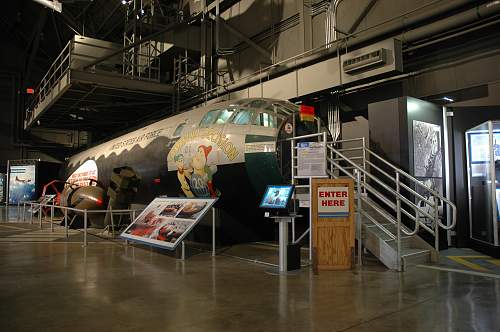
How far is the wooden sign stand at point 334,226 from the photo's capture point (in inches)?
309

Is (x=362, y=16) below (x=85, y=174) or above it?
above

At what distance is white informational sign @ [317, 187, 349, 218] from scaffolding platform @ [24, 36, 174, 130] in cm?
1284

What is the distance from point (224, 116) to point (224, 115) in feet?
0.12

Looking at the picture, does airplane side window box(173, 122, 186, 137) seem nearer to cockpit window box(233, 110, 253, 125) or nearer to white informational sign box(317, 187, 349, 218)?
cockpit window box(233, 110, 253, 125)

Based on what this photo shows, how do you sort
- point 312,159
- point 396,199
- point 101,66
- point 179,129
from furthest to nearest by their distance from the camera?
point 101,66
point 179,129
point 396,199
point 312,159

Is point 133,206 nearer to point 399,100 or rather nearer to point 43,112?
point 399,100

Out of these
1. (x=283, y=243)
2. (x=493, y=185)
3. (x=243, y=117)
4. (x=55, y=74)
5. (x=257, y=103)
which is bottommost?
(x=283, y=243)

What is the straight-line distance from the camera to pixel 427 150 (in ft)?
34.6

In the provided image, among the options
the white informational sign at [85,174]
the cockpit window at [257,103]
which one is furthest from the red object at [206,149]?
the white informational sign at [85,174]

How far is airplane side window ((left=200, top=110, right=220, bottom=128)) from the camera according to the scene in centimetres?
1096

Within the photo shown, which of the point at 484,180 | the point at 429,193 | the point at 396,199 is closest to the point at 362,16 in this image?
the point at 429,193

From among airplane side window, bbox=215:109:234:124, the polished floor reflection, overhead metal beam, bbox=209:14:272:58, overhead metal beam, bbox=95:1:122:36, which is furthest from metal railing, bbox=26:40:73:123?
the polished floor reflection

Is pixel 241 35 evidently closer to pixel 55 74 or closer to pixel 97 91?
pixel 97 91

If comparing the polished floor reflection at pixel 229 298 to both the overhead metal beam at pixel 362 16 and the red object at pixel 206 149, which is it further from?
the overhead metal beam at pixel 362 16
